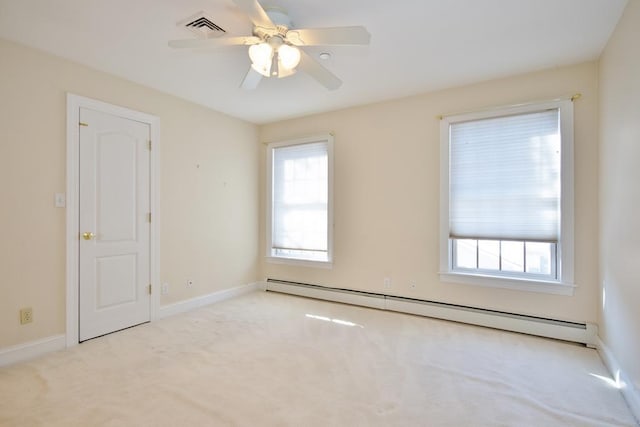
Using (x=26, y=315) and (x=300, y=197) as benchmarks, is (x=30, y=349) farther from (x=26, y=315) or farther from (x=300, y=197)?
(x=300, y=197)

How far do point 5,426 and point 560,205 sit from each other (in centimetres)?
440

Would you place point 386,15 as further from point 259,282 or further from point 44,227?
point 259,282

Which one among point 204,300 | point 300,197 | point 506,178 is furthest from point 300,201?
point 506,178

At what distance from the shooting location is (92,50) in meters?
2.63

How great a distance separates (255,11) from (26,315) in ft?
9.81

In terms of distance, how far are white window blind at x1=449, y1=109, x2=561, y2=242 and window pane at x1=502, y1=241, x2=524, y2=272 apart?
0.13 meters

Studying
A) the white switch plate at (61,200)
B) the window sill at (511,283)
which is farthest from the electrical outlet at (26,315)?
the window sill at (511,283)

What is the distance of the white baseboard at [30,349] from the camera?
242 centimetres

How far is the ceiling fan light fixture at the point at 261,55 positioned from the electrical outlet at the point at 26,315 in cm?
273

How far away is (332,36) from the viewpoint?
6.02 ft

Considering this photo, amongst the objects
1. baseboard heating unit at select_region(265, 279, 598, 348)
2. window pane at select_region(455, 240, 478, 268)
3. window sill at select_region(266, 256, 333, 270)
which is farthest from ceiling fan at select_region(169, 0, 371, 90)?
baseboard heating unit at select_region(265, 279, 598, 348)

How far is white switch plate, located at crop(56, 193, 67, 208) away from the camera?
2728 millimetres

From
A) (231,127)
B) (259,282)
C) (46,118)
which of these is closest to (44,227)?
(46,118)

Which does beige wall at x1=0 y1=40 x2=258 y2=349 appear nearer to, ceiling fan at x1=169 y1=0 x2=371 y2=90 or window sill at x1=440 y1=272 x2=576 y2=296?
ceiling fan at x1=169 y1=0 x2=371 y2=90
